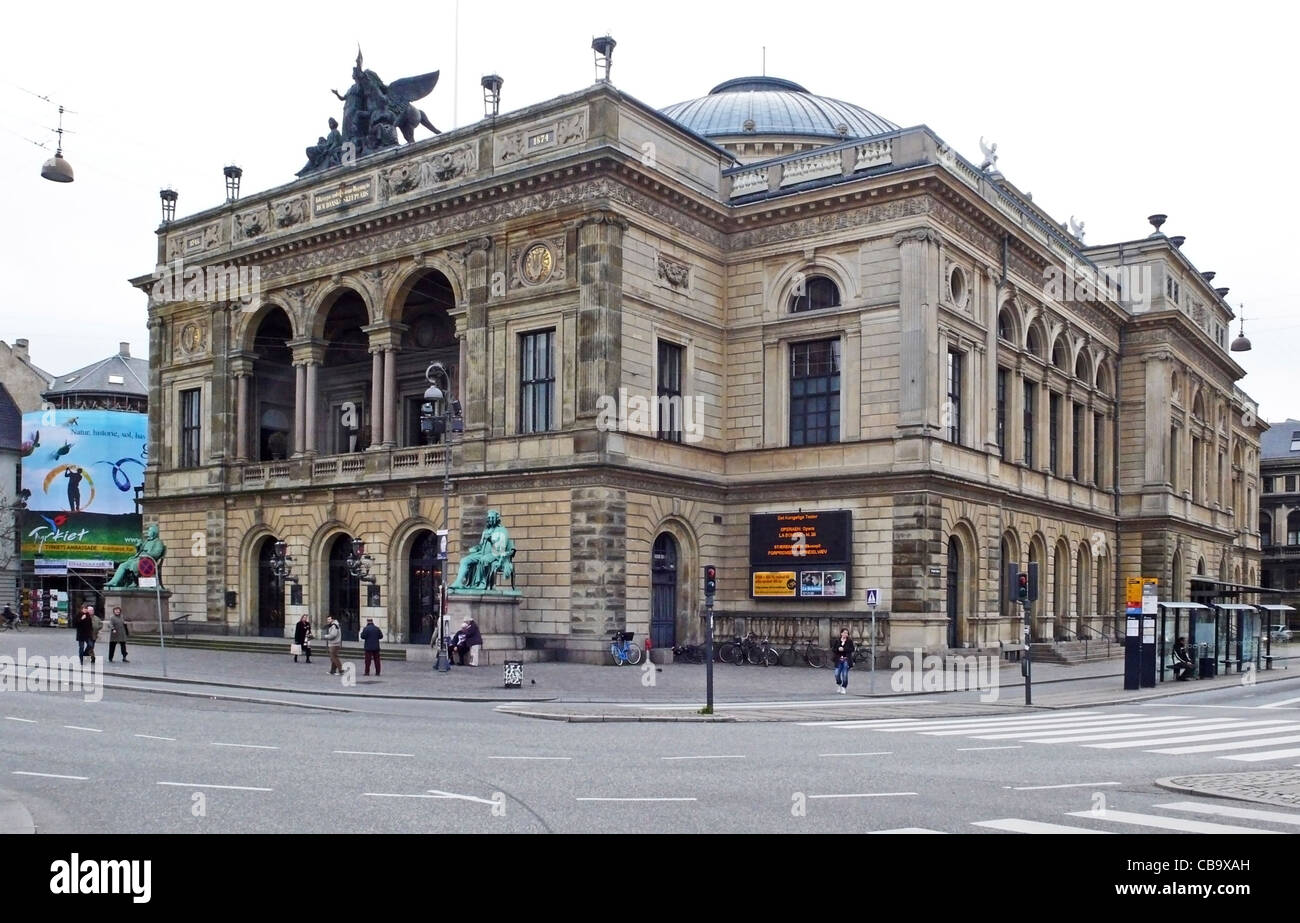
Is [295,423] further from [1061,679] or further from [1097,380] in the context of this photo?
[1097,380]

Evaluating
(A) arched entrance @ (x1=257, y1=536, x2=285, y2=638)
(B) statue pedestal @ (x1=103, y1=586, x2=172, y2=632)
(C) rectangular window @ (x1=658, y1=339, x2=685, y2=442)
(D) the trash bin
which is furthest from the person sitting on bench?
(B) statue pedestal @ (x1=103, y1=586, x2=172, y2=632)

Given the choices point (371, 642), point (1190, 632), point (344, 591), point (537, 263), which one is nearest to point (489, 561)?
point (371, 642)

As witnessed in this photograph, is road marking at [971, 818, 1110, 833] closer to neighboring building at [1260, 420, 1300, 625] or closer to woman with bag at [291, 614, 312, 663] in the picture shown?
woman with bag at [291, 614, 312, 663]

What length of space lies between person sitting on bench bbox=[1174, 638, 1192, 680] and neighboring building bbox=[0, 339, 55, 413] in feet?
245

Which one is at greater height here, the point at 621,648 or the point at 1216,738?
the point at 1216,738

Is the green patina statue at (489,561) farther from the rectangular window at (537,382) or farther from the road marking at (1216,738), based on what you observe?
the road marking at (1216,738)

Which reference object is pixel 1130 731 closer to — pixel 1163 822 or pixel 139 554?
pixel 1163 822

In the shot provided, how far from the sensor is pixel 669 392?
44250mm

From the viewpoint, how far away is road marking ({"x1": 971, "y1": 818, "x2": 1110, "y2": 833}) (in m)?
11.7

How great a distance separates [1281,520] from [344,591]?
9016 centimetres

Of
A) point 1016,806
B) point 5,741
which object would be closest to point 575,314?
point 5,741

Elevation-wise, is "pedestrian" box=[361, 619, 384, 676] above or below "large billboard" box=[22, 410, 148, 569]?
below

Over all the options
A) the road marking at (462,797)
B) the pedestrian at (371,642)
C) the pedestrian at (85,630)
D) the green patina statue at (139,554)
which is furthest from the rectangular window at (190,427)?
the road marking at (462,797)

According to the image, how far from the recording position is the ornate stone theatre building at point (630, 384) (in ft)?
137
